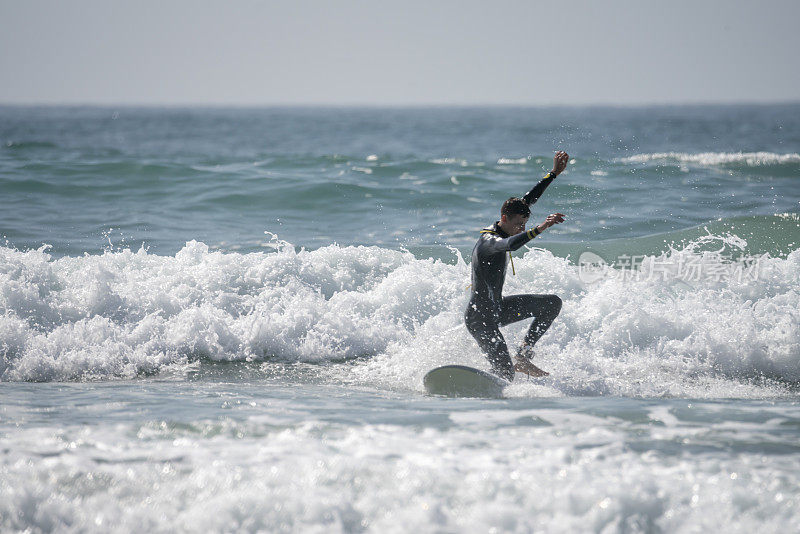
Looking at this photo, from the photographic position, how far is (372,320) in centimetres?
851

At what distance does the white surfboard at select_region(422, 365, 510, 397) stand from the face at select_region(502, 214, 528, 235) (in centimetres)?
124

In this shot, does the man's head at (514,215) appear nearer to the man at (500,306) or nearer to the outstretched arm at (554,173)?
the man at (500,306)

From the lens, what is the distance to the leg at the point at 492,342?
6387 mm

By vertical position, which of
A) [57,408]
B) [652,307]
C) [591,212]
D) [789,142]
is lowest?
[57,408]

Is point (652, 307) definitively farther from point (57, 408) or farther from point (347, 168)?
point (347, 168)

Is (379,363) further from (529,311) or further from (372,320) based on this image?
(529,311)

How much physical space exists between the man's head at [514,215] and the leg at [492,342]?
872 mm

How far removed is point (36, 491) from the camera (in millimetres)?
4141

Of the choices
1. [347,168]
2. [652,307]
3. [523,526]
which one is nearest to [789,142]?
[347,168]

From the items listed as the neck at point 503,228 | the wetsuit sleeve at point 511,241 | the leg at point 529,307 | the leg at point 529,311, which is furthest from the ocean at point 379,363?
the neck at point 503,228

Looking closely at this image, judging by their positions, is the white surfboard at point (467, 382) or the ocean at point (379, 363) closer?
the ocean at point (379, 363)

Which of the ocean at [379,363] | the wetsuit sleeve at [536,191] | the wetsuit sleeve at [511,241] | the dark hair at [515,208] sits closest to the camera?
the ocean at [379,363]

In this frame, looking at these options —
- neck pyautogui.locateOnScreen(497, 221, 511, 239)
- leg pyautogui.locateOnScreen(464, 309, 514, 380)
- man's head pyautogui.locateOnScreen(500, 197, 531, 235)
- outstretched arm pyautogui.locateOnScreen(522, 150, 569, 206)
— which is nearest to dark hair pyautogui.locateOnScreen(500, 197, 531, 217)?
man's head pyautogui.locateOnScreen(500, 197, 531, 235)

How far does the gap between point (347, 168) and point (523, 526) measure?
54.0ft
